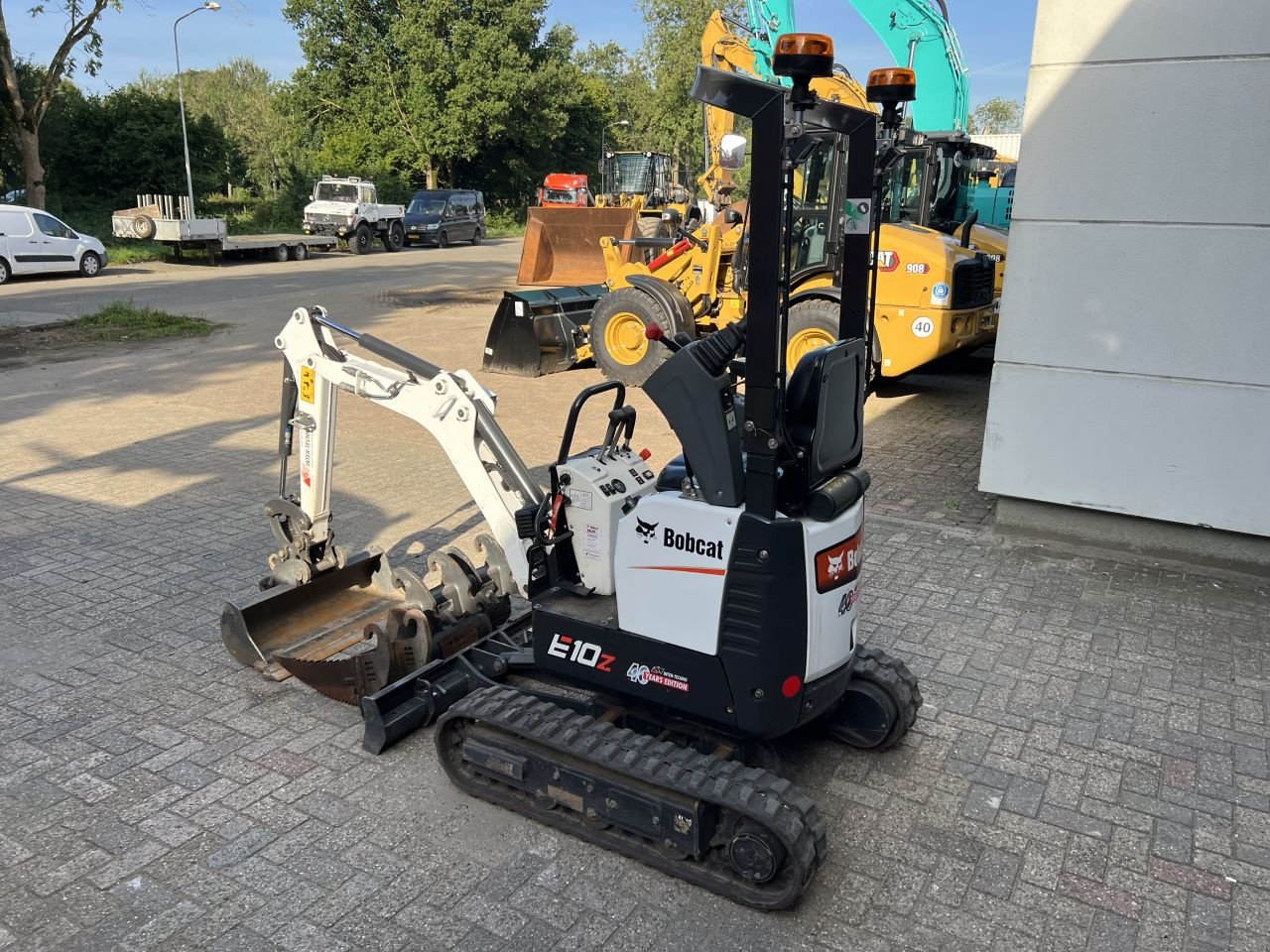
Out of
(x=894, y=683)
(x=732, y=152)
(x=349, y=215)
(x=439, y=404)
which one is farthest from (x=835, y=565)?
(x=349, y=215)

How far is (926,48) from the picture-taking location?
43.8 ft

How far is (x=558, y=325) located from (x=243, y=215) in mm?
33995

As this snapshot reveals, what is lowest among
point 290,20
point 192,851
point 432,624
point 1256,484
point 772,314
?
point 192,851

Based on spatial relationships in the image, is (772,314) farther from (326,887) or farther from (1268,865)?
(1268,865)

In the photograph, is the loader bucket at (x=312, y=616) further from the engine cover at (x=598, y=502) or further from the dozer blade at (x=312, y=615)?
the engine cover at (x=598, y=502)

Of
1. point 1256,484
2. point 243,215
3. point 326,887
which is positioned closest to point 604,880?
point 326,887

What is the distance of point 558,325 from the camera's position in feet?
41.0

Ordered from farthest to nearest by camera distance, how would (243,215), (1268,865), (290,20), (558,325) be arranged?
1. (290,20)
2. (243,215)
3. (558,325)
4. (1268,865)

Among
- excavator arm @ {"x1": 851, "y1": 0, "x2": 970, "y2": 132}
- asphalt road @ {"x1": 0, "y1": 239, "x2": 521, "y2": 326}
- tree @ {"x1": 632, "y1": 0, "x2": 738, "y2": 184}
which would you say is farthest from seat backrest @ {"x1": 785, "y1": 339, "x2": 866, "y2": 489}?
tree @ {"x1": 632, "y1": 0, "x2": 738, "y2": 184}

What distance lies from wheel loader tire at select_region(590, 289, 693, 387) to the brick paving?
5.05 metres

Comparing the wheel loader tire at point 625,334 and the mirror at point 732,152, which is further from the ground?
the mirror at point 732,152

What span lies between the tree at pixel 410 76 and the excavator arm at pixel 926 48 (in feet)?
117

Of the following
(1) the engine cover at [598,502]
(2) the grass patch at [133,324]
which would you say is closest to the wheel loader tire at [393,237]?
(2) the grass patch at [133,324]

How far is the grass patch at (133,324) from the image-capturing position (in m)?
15.2
